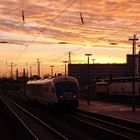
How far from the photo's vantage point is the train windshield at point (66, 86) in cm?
3859

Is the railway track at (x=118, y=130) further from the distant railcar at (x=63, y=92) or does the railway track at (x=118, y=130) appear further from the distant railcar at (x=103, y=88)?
the distant railcar at (x=103, y=88)

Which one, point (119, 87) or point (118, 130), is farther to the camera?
point (119, 87)

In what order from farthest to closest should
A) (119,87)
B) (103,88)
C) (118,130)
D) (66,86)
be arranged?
(103,88)
(119,87)
(66,86)
(118,130)

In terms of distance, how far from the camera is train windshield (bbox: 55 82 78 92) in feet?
127

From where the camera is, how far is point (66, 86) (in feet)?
127

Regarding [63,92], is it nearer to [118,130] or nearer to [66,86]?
[66,86]

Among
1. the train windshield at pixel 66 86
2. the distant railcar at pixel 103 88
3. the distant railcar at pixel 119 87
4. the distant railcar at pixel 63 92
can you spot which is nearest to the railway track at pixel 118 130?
the distant railcar at pixel 63 92

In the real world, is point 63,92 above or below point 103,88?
above

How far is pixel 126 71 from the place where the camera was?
584ft

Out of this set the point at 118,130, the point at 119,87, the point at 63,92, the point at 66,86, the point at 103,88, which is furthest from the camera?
the point at 103,88

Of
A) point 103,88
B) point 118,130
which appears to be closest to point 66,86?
point 118,130

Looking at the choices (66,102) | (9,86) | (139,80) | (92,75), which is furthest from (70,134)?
(9,86)

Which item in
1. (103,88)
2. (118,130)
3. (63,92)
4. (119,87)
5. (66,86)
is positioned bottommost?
(103,88)

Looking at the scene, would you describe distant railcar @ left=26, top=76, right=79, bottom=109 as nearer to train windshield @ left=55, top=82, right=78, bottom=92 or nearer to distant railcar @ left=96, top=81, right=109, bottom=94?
train windshield @ left=55, top=82, right=78, bottom=92
